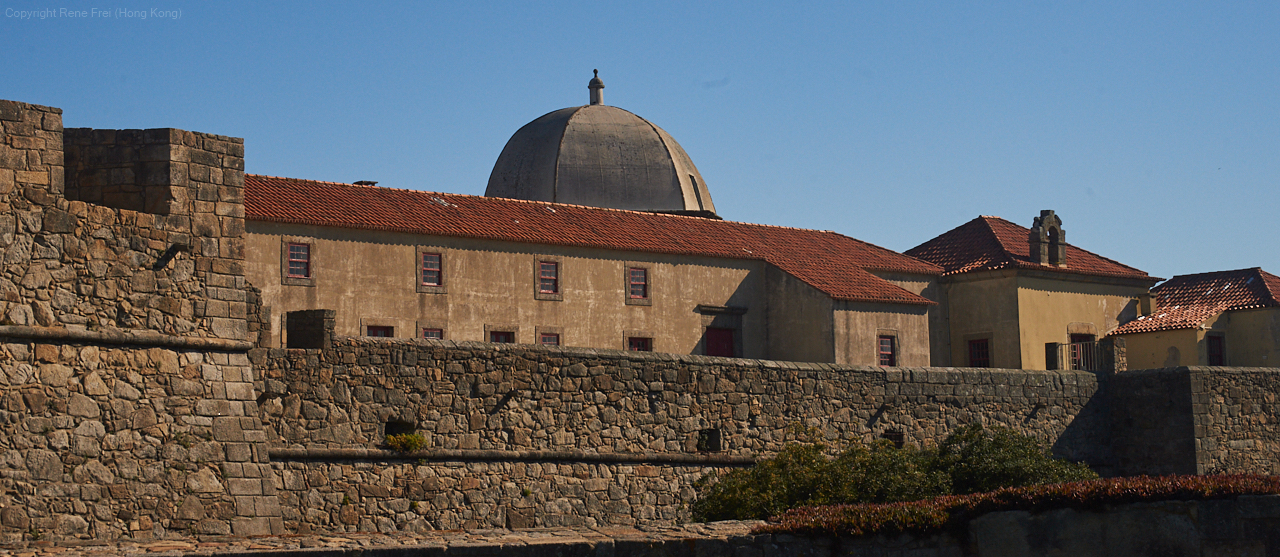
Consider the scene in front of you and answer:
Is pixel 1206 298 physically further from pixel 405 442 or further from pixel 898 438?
pixel 405 442

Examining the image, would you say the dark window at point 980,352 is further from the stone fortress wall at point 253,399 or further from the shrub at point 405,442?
the shrub at point 405,442

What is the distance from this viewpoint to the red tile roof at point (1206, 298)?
39.2 metres

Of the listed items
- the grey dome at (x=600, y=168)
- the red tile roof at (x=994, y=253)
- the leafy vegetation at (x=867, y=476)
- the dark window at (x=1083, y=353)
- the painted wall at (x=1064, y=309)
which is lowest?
the leafy vegetation at (x=867, y=476)

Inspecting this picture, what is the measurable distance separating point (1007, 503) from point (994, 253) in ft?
81.7

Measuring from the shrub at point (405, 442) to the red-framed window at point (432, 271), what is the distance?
10.9 m

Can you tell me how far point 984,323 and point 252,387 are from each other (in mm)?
24163

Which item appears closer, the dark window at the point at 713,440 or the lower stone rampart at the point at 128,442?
the lower stone rampart at the point at 128,442

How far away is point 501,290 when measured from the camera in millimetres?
31297

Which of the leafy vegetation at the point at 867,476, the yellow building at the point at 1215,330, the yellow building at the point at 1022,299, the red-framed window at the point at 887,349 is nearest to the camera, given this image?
the leafy vegetation at the point at 867,476

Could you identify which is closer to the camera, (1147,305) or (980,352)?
(980,352)

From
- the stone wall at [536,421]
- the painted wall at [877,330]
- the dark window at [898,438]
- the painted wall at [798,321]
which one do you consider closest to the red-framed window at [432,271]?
the painted wall at [798,321]

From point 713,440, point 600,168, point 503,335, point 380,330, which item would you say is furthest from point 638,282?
point 713,440

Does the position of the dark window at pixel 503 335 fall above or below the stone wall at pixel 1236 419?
above

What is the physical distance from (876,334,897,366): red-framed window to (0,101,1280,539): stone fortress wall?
8.07 meters
